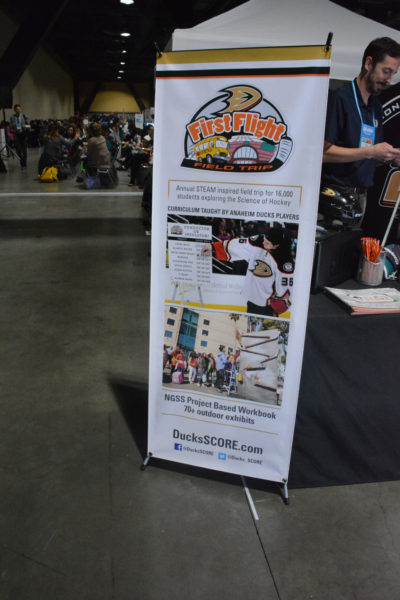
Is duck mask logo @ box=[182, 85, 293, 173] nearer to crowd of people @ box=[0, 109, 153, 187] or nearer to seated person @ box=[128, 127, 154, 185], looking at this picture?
crowd of people @ box=[0, 109, 153, 187]

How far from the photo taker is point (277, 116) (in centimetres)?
138

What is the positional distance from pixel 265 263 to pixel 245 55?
64 centimetres

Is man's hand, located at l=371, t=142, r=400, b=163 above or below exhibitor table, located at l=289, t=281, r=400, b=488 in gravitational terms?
above

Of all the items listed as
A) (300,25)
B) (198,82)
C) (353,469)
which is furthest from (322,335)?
(300,25)

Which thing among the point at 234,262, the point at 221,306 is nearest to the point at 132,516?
the point at 221,306

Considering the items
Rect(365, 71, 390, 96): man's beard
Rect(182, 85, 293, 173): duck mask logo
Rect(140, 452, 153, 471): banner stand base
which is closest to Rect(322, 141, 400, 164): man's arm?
Rect(365, 71, 390, 96): man's beard

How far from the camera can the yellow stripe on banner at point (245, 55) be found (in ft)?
4.34

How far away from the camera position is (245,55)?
138 centimetres

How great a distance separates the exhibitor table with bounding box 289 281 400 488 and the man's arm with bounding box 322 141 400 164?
620 millimetres

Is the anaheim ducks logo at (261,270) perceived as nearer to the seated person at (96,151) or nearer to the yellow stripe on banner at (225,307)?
the yellow stripe on banner at (225,307)

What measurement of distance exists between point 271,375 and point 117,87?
43.6m

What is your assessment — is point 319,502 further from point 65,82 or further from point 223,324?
point 65,82

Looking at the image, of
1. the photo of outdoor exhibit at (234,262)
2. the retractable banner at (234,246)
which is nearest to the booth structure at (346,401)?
the retractable banner at (234,246)

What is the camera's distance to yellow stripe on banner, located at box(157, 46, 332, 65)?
4.34 feet
